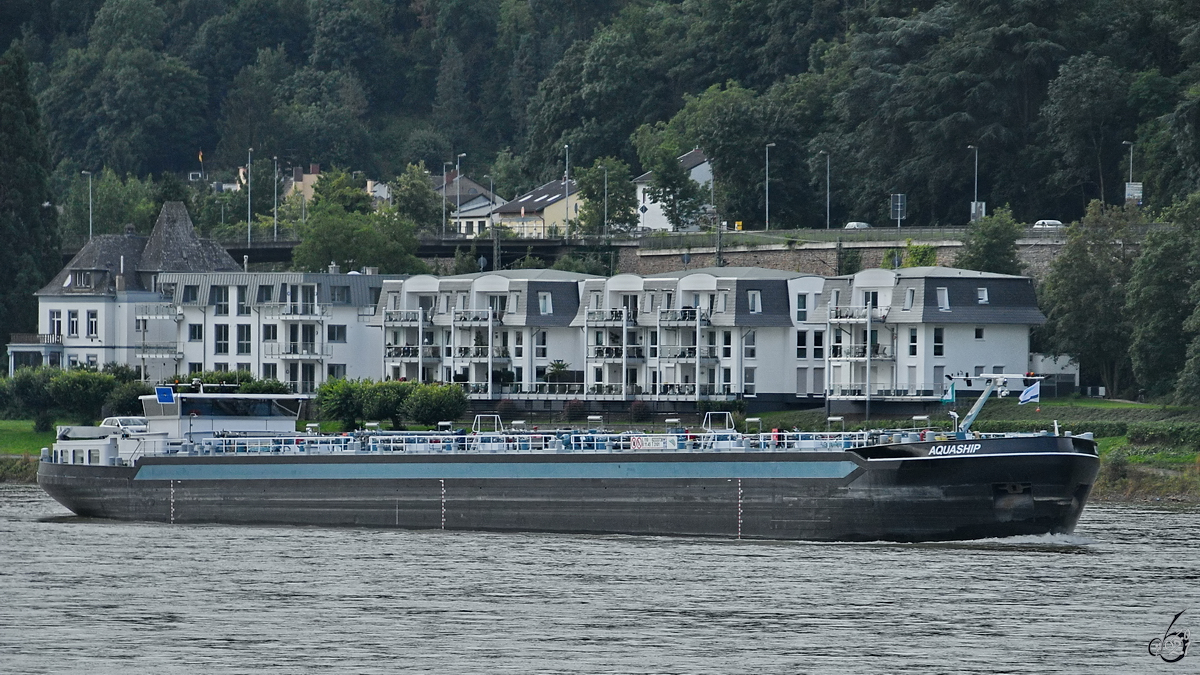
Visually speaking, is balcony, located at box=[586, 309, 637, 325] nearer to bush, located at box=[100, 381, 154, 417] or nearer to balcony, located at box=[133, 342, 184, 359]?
bush, located at box=[100, 381, 154, 417]

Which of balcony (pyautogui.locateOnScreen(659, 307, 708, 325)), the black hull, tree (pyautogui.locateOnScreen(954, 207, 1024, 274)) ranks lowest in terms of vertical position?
the black hull

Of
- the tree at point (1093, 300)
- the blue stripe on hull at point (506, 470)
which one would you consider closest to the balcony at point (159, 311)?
the blue stripe on hull at point (506, 470)

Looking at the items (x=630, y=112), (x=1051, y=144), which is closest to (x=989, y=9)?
(x=1051, y=144)

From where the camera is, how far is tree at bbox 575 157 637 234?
151m

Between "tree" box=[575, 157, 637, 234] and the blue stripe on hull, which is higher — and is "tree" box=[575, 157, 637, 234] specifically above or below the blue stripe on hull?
above

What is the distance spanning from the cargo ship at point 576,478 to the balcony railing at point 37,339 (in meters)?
42.2

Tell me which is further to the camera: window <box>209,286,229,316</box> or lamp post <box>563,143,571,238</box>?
lamp post <box>563,143,571,238</box>

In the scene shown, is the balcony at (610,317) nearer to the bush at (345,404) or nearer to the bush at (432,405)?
the bush at (432,405)

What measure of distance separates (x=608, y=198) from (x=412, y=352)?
4259 centimetres

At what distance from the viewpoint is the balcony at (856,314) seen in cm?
10050

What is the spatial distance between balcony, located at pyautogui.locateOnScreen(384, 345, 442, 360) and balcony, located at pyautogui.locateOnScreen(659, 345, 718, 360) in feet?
44.1

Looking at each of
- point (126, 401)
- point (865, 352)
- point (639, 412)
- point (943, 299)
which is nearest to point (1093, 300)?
point (943, 299)

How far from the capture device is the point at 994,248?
362 ft

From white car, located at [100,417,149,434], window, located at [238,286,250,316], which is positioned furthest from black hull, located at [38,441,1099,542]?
window, located at [238,286,250,316]
